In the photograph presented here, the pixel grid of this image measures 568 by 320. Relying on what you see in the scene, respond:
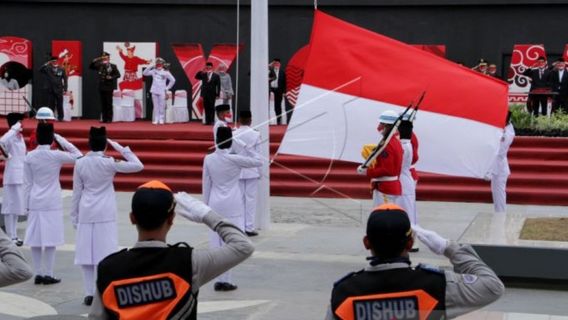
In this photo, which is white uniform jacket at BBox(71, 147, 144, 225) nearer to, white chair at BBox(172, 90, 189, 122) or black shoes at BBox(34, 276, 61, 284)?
black shoes at BBox(34, 276, 61, 284)

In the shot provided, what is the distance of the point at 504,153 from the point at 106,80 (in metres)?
13.0

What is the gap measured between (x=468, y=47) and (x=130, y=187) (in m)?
11.5

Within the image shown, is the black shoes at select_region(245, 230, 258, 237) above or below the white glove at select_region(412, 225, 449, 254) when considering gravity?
below

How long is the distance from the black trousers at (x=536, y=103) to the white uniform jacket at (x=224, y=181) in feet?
48.1

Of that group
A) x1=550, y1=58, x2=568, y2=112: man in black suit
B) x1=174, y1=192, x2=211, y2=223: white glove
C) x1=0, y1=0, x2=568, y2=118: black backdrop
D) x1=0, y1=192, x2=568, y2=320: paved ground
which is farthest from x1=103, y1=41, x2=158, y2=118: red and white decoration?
x1=174, y1=192, x2=211, y2=223: white glove

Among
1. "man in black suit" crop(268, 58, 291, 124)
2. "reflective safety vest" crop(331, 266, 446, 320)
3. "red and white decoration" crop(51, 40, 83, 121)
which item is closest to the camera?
"reflective safety vest" crop(331, 266, 446, 320)

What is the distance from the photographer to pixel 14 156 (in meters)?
14.1

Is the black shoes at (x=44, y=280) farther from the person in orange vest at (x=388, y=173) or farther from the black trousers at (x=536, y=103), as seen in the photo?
the black trousers at (x=536, y=103)

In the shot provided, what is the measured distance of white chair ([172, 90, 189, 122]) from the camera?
2712 centimetres

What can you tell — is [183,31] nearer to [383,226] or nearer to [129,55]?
[129,55]

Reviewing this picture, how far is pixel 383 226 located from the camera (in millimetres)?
3916

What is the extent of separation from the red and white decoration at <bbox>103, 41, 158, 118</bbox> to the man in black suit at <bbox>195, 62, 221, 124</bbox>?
2.28m

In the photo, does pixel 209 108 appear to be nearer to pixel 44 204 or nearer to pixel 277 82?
pixel 277 82

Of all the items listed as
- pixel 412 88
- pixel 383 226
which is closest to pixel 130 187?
pixel 412 88
